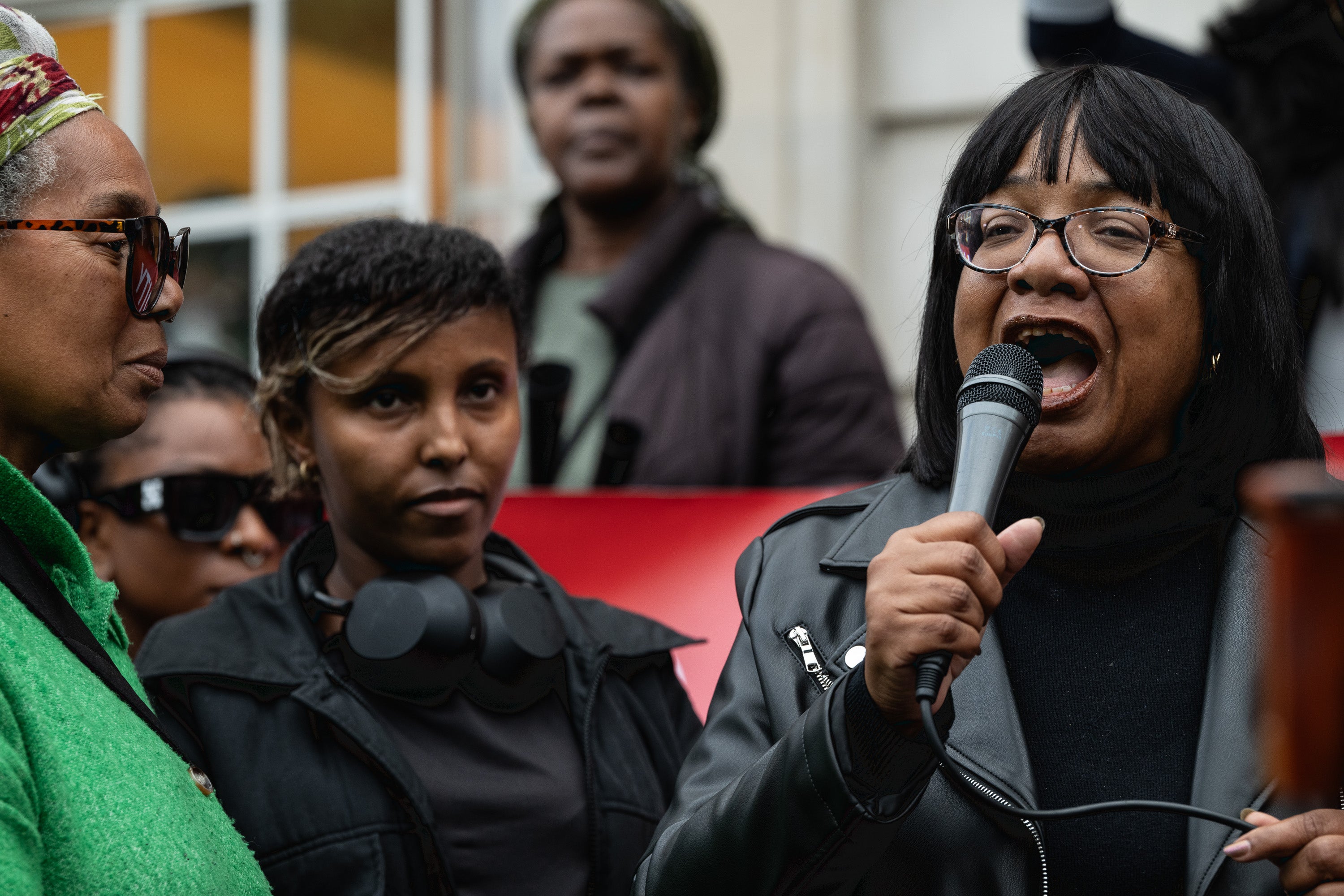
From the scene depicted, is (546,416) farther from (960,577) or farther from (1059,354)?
(960,577)

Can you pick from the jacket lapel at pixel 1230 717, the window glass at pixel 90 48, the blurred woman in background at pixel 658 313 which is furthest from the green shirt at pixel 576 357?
the window glass at pixel 90 48

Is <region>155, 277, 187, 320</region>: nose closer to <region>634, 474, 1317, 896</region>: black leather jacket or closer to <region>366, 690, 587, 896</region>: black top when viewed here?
<region>366, 690, 587, 896</region>: black top

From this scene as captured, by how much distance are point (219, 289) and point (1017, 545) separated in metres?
7.11

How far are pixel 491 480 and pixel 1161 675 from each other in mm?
1285

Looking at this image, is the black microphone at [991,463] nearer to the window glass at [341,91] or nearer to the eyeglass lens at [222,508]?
the eyeglass lens at [222,508]

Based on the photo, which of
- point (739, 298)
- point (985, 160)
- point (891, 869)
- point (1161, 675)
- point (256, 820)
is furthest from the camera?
point (739, 298)

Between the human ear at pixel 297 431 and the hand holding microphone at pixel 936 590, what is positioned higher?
the hand holding microphone at pixel 936 590

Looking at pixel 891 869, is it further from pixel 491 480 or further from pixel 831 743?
pixel 491 480

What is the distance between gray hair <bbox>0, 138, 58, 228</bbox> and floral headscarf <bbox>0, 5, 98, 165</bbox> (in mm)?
10

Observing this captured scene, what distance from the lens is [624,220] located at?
4574 mm

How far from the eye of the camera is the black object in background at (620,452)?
402 cm

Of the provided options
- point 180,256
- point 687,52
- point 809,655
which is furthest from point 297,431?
point 687,52

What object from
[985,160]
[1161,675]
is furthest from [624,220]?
[1161,675]

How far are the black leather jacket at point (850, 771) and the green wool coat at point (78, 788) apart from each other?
566 millimetres
